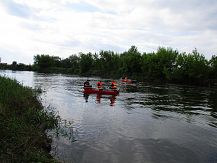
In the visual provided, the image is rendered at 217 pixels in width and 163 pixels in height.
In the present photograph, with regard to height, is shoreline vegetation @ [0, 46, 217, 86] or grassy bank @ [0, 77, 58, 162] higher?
shoreline vegetation @ [0, 46, 217, 86]

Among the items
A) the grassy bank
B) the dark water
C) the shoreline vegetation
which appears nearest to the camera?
the grassy bank

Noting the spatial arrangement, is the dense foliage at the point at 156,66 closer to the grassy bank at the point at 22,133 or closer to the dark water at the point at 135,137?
the dark water at the point at 135,137

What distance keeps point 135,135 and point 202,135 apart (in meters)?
4.32

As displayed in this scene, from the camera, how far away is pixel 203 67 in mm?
80750

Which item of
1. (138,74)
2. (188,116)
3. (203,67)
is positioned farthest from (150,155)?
(138,74)

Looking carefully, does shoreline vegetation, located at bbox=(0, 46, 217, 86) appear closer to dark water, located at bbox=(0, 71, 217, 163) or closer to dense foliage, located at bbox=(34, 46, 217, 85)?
dense foliage, located at bbox=(34, 46, 217, 85)

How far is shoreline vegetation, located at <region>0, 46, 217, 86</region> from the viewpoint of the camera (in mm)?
81438

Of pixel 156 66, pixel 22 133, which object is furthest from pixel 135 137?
pixel 156 66

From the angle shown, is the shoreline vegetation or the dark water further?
the shoreline vegetation

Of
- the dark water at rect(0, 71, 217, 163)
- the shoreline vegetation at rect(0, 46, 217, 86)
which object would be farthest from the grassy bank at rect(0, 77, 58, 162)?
the shoreline vegetation at rect(0, 46, 217, 86)

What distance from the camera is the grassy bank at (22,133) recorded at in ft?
31.8

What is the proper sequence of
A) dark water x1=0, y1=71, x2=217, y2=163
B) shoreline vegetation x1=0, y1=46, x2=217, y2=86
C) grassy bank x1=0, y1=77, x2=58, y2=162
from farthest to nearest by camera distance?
shoreline vegetation x1=0, y1=46, x2=217, y2=86
dark water x1=0, y1=71, x2=217, y2=163
grassy bank x1=0, y1=77, x2=58, y2=162

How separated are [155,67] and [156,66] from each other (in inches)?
21.5

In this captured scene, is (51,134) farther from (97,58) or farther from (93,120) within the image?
(97,58)
